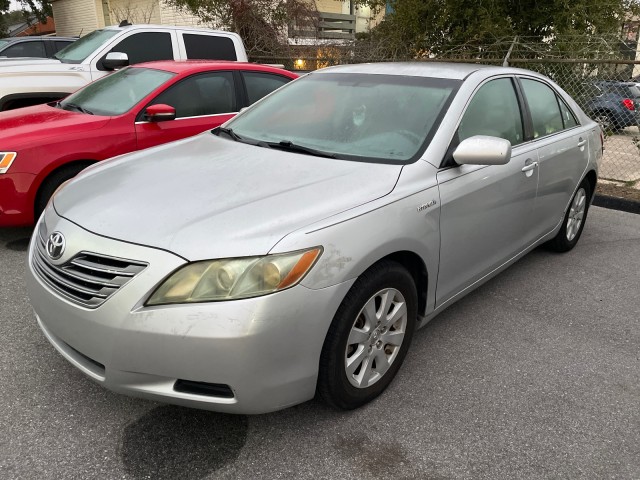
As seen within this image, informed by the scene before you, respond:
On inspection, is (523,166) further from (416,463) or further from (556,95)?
(416,463)

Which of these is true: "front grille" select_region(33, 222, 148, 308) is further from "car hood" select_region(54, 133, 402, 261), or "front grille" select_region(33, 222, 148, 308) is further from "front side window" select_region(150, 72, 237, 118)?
"front side window" select_region(150, 72, 237, 118)

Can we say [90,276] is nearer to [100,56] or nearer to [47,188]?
[47,188]

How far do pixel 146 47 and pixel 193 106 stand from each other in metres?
2.78

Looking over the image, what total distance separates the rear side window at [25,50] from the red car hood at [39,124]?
24.5ft

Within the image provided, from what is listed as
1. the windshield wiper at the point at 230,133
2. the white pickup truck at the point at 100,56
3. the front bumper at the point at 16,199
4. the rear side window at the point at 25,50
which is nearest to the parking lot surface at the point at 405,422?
the front bumper at the point at 16,199

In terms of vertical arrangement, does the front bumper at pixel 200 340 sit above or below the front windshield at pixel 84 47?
below

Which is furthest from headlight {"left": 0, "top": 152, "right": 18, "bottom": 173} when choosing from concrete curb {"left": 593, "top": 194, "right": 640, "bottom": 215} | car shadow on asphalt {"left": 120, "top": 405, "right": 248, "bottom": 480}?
concrete curb {"left": 593, "top": 194, "right": 640, "bottom": 215}

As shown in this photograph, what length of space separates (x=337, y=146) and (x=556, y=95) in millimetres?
2291

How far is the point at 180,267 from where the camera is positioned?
6.74 ft

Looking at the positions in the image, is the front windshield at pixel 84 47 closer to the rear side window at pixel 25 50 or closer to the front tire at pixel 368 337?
the rear side window at pixel 25 50

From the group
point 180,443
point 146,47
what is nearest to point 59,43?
point 146,47

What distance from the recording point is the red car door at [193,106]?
16.3 ft

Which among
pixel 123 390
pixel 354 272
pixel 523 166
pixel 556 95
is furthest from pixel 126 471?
pixel 556 95

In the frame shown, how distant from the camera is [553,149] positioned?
3.93 meters
